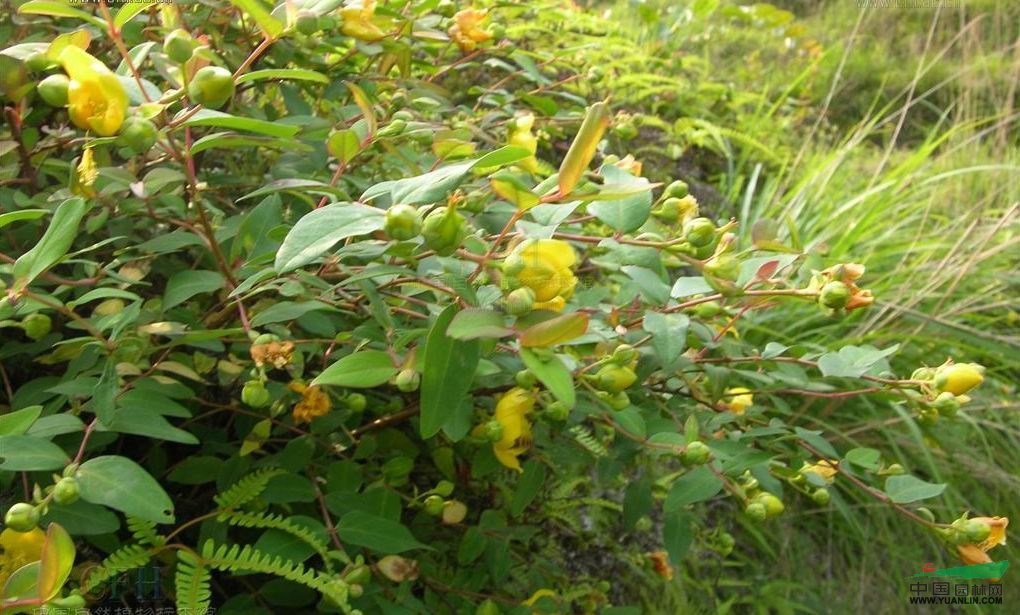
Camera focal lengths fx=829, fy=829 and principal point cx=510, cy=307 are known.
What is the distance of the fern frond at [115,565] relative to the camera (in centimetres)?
57

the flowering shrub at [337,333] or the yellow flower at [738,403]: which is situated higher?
the flowering shrub at [337,333]

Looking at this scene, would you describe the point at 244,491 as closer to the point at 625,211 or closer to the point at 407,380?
the point at 407,380

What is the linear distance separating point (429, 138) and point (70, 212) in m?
0.28

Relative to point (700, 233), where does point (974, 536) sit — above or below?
below

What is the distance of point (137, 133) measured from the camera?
0.50m

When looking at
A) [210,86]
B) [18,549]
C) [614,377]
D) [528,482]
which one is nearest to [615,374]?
[614,377]

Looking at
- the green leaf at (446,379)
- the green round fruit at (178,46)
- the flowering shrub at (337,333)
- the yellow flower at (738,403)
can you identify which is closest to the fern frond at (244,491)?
the flowering shrub at (337,333)

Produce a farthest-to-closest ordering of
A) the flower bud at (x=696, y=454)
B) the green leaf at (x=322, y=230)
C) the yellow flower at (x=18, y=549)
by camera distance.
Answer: the flower bud at (x=696, y=454)
the yellow flower at (x=18, y=549)
the green leaf at (x=322, y=230)

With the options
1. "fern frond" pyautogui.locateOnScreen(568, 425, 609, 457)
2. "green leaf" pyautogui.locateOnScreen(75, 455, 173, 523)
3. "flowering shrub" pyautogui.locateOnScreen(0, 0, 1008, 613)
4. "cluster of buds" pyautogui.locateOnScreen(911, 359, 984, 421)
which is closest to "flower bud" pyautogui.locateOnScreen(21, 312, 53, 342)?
"flowering shrub" pyautogui.locateOnScreen(0, 0, 1008, 613)

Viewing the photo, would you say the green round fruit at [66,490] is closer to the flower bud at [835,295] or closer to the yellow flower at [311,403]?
the yellow flower at [311,403]

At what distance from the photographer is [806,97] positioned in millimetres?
3107

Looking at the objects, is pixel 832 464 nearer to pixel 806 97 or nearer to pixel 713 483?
pixel 713 483

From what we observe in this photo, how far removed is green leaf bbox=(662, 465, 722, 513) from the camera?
704mm

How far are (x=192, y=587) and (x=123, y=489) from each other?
0.34ft
